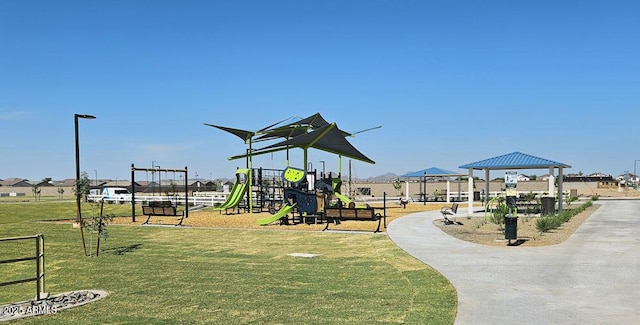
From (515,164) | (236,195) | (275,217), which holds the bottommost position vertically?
(275,217)

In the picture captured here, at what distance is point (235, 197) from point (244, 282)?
68.6ft

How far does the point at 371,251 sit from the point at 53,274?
24.8ft

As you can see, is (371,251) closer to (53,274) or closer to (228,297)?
(228,297)

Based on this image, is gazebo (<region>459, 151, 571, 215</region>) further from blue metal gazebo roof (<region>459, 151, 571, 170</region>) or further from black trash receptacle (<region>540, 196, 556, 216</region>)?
black trash receptacle (<region>540, 196, 556, 216</region>)

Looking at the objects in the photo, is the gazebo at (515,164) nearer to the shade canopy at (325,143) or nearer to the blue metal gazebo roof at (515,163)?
the blue metal gazebo roof at (515,163)

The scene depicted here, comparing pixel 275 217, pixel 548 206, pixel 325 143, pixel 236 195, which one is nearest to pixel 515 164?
pixel 548 206

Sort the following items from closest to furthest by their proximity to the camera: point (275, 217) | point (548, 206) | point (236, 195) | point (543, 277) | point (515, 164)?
point (543, 277)
point (275, 217)
point (548, 206)
point (515, 164)
point (236, 195)

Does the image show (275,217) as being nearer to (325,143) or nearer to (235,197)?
(325,143)

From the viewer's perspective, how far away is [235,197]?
30219 millimetres

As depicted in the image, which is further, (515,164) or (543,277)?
(515,164)

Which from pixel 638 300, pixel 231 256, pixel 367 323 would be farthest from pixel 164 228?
pixel 638 300

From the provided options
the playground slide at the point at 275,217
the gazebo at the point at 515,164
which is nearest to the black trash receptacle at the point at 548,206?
the gazebo at the point at 515,164

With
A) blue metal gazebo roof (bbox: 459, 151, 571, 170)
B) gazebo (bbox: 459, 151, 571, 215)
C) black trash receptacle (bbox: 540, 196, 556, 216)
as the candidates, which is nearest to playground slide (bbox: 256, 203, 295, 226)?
gazebo (bbox: 459, 151, 571, 215)

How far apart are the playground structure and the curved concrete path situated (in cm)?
610
